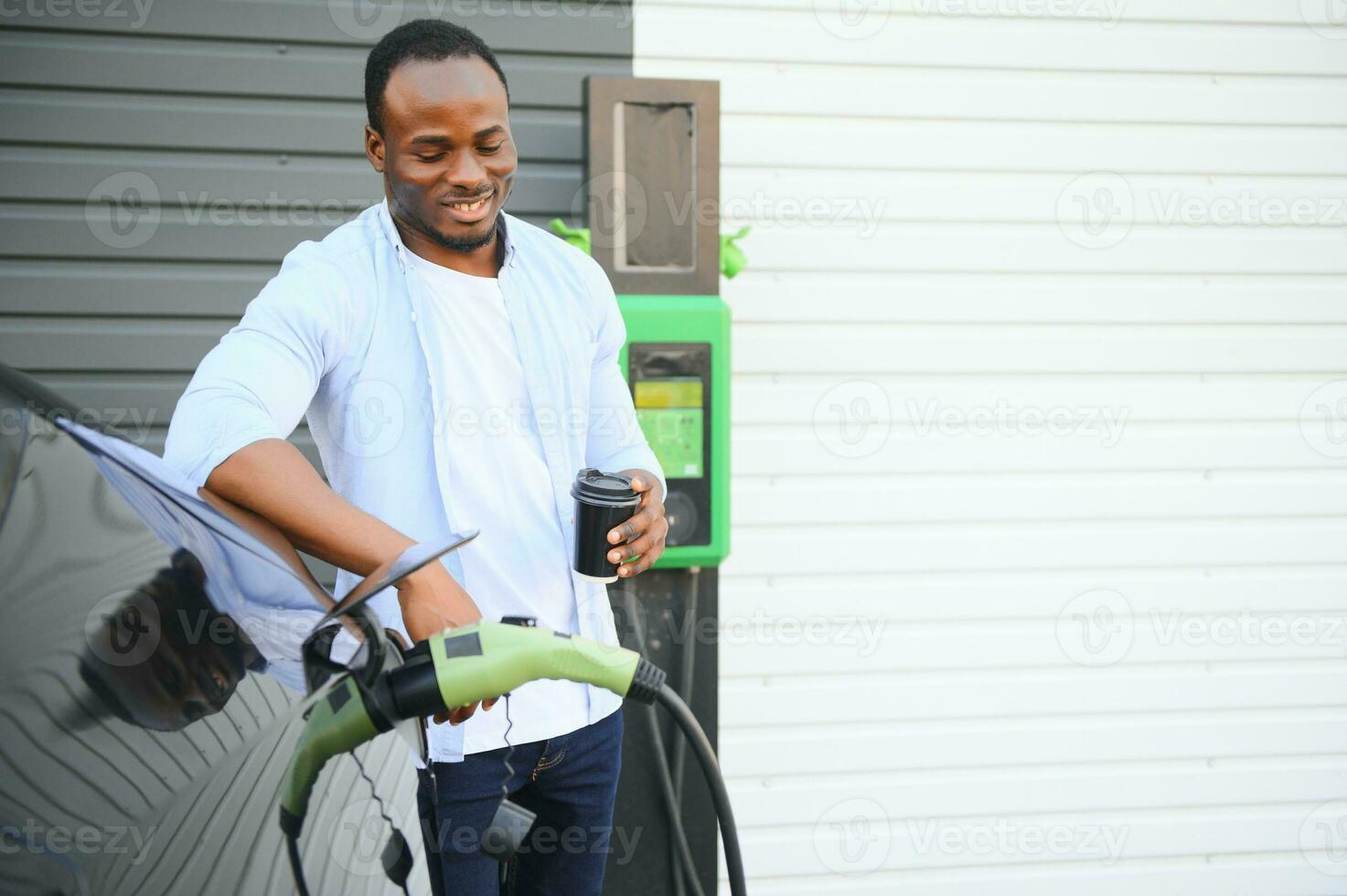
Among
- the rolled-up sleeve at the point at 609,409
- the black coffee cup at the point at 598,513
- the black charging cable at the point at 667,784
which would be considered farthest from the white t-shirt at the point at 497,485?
the black charging cable at the point at 667,784

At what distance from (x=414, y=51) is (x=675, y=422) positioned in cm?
139

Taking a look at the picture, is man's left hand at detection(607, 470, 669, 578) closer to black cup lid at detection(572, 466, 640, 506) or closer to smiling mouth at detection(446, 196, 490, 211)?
black cup lid at detection(572, 466, 640, 506)

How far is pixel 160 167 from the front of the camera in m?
3.38

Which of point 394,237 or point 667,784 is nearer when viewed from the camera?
point 394,237

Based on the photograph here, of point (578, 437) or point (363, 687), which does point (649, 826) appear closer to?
point (578, 437)

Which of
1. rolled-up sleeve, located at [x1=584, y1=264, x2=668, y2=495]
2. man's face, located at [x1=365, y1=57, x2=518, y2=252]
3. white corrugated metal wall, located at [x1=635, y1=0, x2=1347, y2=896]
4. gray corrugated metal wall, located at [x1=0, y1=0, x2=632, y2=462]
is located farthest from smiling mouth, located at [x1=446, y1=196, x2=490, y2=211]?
white corrugated metal wall, located at [x1=635, y1=0, x2=1347, y2=896]

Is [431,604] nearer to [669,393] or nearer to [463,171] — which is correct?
[463,171]

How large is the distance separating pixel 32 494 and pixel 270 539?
31 centimetres

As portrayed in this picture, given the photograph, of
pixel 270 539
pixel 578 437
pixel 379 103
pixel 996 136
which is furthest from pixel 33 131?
pixel 996 136

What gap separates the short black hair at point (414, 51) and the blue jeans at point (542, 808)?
1071mm

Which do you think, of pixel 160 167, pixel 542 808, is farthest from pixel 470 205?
pixel 160 167

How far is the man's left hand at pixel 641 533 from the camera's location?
192 centimetres

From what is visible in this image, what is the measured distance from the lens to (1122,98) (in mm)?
3773

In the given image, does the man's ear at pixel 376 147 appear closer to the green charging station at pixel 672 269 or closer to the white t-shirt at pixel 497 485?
the white t-shirt at pixel 497 485
